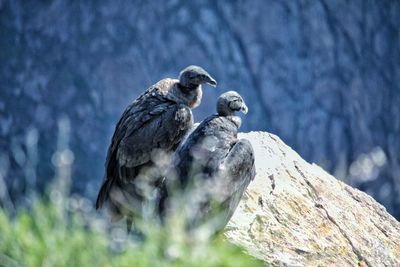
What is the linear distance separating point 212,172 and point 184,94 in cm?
121

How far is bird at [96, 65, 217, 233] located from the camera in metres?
6.29

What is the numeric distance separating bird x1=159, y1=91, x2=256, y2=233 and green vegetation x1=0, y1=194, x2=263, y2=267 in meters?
1.34

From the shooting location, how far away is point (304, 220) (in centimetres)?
559

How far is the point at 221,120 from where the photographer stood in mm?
5574

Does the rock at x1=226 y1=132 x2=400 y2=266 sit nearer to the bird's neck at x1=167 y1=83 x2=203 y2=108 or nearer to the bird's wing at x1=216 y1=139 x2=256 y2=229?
the bird's wing at x1=216 y1=139 x2=256 y2=229

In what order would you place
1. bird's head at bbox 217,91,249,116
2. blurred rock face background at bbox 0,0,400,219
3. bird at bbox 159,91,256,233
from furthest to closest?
blurred rock face background at bbox 0,0,400,219 → bird's head at bbox 217,91,249,116 → bird at bbox 159,91,256,233

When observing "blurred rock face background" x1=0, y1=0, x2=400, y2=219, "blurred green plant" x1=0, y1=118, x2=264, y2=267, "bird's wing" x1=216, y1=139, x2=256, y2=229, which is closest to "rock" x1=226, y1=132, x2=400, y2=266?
"bird's wing" x1=216, y1=139, x2=256, y2=229

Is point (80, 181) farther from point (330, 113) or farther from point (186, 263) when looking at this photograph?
→ point (186, 263)

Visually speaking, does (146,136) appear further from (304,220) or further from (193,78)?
(304,220)

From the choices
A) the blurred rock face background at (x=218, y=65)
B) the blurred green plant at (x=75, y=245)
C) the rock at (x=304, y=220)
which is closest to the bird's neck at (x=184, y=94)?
the rock at (x=304, y=220)

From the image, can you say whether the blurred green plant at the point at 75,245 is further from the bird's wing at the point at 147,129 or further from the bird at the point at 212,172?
the bird's wing at the point at 147,129

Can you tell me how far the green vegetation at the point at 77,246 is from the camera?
3.41 metres

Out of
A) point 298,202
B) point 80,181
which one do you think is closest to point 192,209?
point 298,202

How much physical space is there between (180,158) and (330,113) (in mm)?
9351
